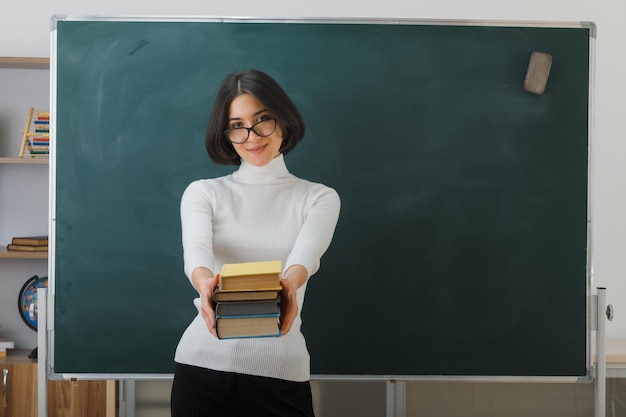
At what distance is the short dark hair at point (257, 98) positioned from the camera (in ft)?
6.94

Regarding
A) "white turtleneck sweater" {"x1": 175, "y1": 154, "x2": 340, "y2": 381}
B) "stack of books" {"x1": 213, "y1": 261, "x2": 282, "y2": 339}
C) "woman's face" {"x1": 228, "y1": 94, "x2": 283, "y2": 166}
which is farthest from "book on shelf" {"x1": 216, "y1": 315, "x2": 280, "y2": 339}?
"woman's face" {"x1": 228, "y1": 94, "x2": 283, "y2": 166}

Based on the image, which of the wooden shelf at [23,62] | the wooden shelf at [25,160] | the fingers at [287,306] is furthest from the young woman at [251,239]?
the wooden shelf at [23,62]

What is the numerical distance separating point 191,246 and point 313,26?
33.5 inches

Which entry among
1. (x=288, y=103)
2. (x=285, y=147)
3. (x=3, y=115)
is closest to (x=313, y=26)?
(x=288, y=103)

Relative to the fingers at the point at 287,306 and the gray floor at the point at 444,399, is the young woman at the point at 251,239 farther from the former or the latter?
the gray floor at the point at 444,399

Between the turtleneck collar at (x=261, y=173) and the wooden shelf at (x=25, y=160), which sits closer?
the turtleneck collar at (x=261, y=173)

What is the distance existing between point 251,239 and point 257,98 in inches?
18.0

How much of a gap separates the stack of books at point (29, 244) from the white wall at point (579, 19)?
35.1 inches

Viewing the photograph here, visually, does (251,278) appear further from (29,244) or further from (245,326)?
(29,244)

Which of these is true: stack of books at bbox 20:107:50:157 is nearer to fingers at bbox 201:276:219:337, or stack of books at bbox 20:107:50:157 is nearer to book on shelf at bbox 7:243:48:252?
book on shelf at bbox 7:243:48:252

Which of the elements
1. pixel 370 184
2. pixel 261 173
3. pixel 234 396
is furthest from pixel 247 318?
pixel 370 184

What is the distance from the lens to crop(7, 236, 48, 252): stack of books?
2.90m

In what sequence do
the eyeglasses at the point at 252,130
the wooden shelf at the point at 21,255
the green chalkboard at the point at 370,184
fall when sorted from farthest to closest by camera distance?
the wooden shelf at the point at 21,255, the green chalkboard at the point at 370,184, the eyeglasses at the point at 252,130

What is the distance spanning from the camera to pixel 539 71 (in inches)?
86.4
